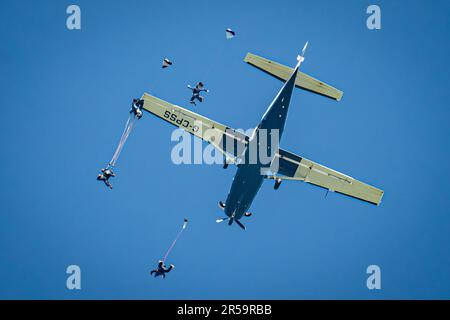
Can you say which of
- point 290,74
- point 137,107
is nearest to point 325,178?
point 290,74

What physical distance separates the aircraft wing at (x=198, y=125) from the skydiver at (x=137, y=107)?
28 centimetres

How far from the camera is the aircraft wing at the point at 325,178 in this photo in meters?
35.1

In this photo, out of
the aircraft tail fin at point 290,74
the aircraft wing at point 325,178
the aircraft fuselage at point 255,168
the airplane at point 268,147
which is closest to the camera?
the aircraft fuselage at point 255,168

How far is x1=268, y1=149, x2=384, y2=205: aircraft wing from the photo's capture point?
3509 centimetres

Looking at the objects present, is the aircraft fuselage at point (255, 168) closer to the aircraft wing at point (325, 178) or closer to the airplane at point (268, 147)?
the airplane at point (268, 147)

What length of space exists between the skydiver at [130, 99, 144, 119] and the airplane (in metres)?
0.41

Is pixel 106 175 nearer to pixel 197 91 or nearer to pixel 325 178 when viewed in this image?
pixel 197 91

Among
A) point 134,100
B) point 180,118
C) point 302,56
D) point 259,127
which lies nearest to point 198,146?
point 180,118

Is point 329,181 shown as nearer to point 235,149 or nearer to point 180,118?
point 235,149

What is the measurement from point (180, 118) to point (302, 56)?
29.5ft

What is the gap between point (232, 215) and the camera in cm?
3547

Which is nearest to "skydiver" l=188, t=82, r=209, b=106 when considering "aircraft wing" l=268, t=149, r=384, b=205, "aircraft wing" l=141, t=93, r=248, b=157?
"aircraft wing" l=141, t=93, r=248, b=157

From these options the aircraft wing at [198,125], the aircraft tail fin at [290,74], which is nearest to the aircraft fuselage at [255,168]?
the aircraft wing at [198,125]

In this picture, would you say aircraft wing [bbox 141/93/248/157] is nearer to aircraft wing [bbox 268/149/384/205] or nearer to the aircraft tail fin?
aircraft wing [bbox 268/149/384/205]
